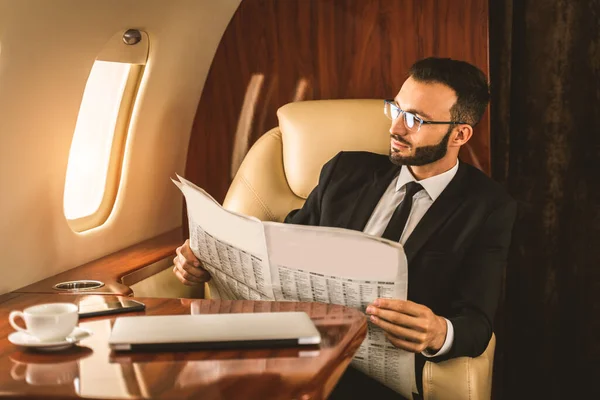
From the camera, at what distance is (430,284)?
1.98 m

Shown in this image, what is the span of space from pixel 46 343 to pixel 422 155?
116cm

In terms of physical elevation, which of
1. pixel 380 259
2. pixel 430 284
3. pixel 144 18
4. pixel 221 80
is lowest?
pixel 430 284

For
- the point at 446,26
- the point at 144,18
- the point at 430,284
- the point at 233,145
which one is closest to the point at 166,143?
the point at 233,145

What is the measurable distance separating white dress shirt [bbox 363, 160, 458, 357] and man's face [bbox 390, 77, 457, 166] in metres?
0.06

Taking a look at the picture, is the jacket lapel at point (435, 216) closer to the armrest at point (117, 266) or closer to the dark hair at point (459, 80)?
the dark hair at point (459, 80)

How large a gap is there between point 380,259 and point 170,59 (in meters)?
1.41

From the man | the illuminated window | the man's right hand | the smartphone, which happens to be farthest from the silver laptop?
the illuminated window

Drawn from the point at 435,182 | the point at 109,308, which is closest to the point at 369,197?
the point at 435,182

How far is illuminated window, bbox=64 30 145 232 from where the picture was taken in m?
2.61

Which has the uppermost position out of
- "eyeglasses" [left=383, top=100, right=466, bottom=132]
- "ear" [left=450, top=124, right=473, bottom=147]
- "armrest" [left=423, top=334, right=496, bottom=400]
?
"eyeglasses" [left=383, top=100, right=466, bottom=132]

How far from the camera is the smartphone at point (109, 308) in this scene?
5.13 ft

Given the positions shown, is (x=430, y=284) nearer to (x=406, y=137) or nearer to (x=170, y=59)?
(x=406, y=137)

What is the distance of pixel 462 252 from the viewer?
1.99 metres

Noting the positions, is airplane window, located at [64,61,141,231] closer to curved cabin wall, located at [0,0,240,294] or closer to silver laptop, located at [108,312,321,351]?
curved cabin wall, located at [0,0,240,294]
